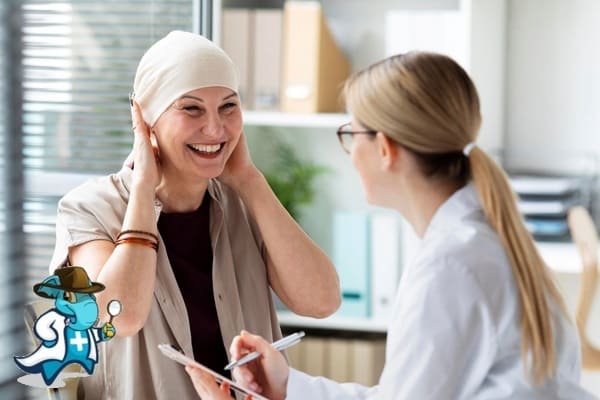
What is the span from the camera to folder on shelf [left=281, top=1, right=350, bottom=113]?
10.1 feet

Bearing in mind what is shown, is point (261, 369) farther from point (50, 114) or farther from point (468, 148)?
point (50, 114)

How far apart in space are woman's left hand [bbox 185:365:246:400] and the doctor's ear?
1.38 ft

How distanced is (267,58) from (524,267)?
6.39 feet

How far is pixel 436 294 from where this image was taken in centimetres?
129

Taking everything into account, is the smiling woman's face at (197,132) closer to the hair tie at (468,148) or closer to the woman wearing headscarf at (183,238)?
the woman wearing headscarf at (183,238)

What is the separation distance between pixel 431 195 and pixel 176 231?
1.70 ft

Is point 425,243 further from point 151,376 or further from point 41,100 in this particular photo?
point 41,100

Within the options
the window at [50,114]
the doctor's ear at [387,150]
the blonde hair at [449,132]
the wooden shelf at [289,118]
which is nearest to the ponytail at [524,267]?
the blonde hair at [449,132]

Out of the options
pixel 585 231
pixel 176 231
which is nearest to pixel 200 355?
pixel 176 231

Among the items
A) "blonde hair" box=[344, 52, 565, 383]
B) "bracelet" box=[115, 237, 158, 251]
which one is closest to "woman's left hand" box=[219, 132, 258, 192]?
"bracelet" box=[115, 237, 158, 251]

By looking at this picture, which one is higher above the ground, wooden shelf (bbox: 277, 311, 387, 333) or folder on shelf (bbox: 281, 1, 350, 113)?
folder on shelf (bbox: 281, 1, 350, 113)

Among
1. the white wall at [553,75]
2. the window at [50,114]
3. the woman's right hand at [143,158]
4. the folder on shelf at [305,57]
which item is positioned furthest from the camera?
the white wall at [553,75]

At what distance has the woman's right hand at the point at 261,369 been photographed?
1.55 meters

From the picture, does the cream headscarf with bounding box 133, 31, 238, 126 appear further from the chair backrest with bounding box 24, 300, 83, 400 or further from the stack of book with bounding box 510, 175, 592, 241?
the stack of book with bounding box 510, 175, 592, 241
